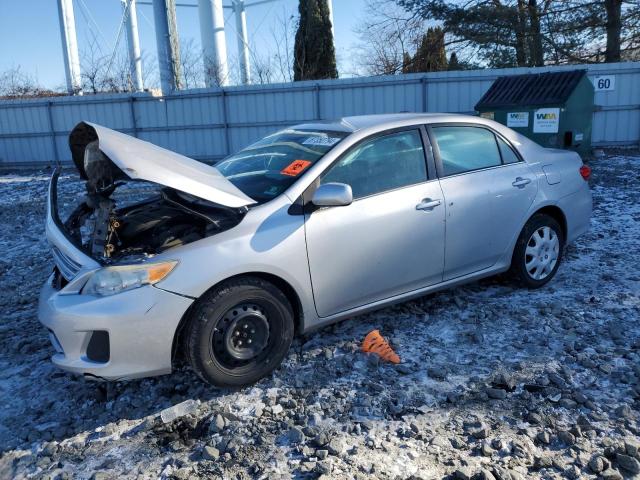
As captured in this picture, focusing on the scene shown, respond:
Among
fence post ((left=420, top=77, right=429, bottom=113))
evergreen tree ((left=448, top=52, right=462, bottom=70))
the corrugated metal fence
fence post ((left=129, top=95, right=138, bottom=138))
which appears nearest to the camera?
the corrugated metal fence

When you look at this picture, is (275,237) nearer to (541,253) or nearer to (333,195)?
(333,195)

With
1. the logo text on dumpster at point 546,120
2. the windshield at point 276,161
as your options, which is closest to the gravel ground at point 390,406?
the windshield at point 276,161

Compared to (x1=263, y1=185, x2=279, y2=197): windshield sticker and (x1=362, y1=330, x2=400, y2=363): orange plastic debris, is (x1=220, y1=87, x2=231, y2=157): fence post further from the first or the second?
(x1=362, y1=330, x2=400, y2=363): orange plastic debris

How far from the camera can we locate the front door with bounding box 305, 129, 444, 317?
3611 mm

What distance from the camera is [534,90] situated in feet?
33.3

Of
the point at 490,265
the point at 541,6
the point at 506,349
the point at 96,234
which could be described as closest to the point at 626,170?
the point at 490,265

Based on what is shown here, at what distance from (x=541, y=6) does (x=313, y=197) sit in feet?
65.0

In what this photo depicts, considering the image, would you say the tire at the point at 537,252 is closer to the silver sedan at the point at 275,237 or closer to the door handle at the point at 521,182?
the silver sedan at the point at 275,237

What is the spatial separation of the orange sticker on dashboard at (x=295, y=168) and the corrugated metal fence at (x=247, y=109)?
11.8 m

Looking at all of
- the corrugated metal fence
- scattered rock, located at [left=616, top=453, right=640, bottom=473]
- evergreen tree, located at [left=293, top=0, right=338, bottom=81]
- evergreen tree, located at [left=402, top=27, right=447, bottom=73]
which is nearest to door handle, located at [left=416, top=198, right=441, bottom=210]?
scattered rock, located at [left=616, top=453, right=640, bottom=473]

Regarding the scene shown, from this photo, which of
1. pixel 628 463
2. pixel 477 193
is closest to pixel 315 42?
pixel 477 193

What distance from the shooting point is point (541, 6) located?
19859 mm

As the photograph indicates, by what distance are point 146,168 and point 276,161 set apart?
1.16m

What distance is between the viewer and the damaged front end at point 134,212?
324 cm
